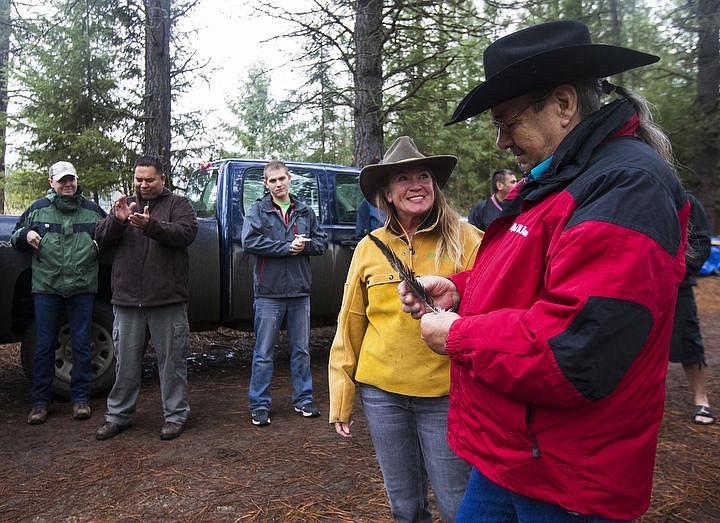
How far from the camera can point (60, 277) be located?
4.83 meters

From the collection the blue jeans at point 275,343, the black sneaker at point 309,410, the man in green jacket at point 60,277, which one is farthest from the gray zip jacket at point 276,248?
the man in green jacket at point 60,277

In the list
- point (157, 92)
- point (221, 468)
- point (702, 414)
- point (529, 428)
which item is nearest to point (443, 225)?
point (529, 428)

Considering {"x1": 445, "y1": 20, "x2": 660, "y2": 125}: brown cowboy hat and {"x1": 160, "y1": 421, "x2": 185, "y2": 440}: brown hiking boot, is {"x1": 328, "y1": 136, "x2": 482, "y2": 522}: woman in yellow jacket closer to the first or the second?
{"x1": 445, "y1": 20, "x2": 660, "y2": 125}: brown cowboy hat

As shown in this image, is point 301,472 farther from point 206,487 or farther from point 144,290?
point 144,290

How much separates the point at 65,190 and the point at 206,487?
117 inches

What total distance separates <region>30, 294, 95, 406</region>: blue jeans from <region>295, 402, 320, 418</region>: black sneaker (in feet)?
6.24

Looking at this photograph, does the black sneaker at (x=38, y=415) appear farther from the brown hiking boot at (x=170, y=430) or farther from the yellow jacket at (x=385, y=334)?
the yellow jacket at (x=385, y=334)

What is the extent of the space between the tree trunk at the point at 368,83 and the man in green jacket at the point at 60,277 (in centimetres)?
408

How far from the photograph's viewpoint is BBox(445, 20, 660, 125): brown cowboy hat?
4.56ft

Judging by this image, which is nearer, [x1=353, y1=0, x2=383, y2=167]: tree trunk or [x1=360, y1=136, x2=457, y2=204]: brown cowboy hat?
[x1=360, y1=136, x2=457, y2=204]: brown cowboy hat

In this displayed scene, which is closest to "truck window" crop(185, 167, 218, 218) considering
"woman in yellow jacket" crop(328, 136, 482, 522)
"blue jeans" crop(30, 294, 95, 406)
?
"blue jeans" crop(30, 294, 95, 406)

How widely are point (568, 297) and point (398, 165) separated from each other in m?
1.50

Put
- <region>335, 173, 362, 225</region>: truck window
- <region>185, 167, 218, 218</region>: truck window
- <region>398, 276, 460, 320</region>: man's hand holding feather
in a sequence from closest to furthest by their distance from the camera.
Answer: <region>398, 276, 460, 320</region>: man's hand holding feather → <region>185, 167, 218, 218</region>: truck window → <region>335, 173, 362, 225</region>: truck window

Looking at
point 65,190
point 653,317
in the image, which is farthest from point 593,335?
point 65,190
